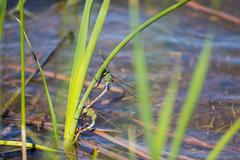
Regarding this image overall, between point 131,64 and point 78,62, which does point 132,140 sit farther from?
point 131,64

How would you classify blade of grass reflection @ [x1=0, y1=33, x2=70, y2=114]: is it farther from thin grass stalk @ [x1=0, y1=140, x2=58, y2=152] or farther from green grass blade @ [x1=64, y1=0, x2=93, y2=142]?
green grass blade @ [x1=64, y1=0, x2=93, y2=142]

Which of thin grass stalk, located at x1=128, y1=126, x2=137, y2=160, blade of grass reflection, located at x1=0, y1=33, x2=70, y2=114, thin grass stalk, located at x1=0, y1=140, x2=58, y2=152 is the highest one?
blade of grass reflection, located at x1=0, y1=33, x2=70, y2=114

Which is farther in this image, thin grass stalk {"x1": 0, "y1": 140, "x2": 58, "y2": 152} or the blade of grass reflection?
the blade of grass reflection

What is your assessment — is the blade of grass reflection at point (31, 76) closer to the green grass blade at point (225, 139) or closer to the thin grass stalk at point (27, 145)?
the thin grass stalk at point (27, 145)

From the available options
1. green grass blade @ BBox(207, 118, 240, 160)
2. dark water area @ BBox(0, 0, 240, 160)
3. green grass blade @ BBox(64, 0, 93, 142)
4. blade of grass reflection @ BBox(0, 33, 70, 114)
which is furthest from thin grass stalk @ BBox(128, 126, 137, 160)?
green grass blade @ BBox(207, 118, 240, 160)

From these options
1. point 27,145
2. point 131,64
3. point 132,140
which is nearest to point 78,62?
point 27,145

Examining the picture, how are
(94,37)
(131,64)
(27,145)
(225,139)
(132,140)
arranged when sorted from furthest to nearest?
1. (131,64)
2. (132,140)
3. (27,145)
4. (94,37)
5. (225,139)

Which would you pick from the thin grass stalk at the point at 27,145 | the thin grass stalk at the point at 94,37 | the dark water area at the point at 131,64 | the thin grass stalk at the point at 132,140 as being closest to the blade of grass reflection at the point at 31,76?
the dark water area at the point at 131,64

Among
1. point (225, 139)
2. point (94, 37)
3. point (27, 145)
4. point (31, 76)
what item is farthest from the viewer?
point (31, 76)

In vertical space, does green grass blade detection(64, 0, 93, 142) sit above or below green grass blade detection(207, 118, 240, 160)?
above
